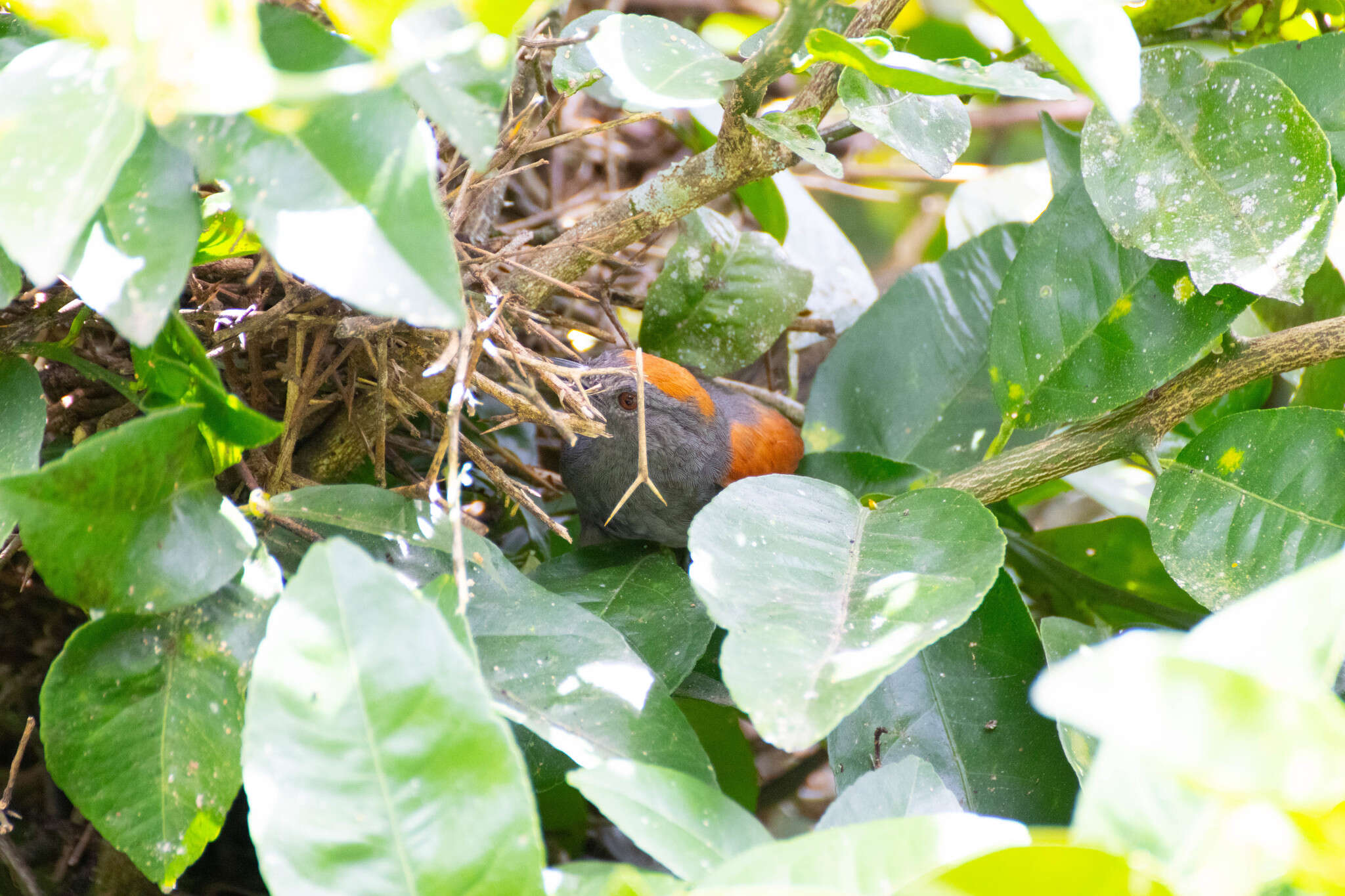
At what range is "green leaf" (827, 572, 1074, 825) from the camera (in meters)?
0.84

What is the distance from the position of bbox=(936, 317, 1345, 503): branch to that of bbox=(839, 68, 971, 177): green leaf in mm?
373

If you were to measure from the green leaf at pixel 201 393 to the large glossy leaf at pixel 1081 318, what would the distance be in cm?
80

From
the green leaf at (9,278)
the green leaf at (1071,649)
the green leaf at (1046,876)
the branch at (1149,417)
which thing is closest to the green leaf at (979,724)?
the green leaf at (1071,649)

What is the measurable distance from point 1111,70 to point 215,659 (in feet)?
2.49

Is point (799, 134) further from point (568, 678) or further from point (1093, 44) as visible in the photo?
point (568, 678)

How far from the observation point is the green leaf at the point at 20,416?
688 mm

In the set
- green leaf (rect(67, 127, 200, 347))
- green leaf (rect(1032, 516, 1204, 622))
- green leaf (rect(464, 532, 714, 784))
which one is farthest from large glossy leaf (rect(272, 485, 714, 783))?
green leaf (rect(1032, 516, 1204, 622))

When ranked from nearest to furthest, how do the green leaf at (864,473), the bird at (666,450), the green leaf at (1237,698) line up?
the green leaf at (1237,698), the green leaf at (864,473), the bird at (666,450)

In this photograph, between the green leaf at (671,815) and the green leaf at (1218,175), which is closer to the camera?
the green leaf at (671,815)

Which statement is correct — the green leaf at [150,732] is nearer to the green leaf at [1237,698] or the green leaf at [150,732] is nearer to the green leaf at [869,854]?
the green leaf at [869,854]

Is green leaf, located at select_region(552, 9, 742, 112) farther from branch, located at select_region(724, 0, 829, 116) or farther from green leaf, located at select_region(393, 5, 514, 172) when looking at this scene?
green leaf, located at select_region(393, 5, 514, 172)

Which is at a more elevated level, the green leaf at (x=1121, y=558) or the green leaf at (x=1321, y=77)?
the green leaf at (x=1321, y=77)

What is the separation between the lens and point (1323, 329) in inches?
36.7

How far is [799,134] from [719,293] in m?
0.50
